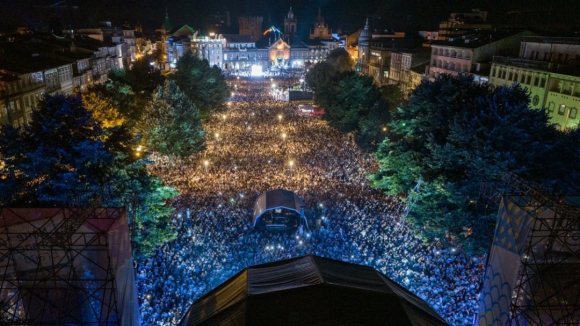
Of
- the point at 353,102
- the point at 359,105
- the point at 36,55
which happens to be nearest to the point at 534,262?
the point at 359,105

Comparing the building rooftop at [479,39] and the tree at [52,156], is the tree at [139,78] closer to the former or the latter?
the tree at [52,156]

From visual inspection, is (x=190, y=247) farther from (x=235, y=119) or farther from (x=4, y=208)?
(x=235, y=119)

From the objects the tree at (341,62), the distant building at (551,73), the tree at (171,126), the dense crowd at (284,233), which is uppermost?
the distant building at (551,73)

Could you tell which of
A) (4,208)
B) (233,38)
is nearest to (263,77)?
(233,38)

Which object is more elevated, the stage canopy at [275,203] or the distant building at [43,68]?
the distant building at [43,68]

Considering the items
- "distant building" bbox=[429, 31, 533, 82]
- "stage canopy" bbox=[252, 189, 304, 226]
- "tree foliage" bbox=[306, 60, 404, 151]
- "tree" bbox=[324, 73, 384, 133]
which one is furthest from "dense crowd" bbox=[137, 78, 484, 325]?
"distant building" bbox=[429, 31, 533, 82]

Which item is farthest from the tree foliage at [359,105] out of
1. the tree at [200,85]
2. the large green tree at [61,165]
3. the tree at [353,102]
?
the large green tree at [61,165]
